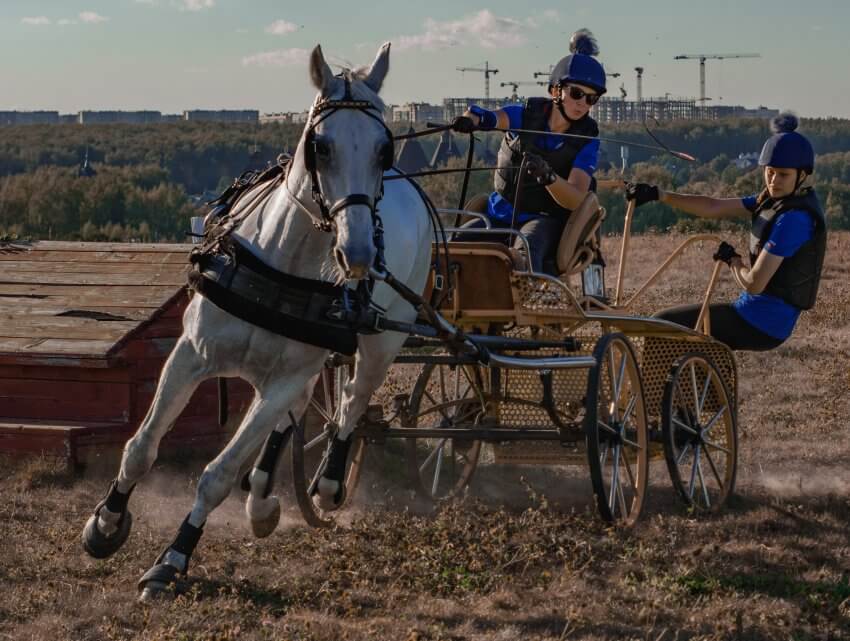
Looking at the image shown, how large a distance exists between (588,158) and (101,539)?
341 cm

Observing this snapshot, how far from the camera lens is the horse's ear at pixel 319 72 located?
17.0 ft

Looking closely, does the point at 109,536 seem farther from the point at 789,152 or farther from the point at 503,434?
the point at 789,152

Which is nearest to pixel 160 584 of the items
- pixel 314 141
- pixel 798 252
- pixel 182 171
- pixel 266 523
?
Result: pixel 266 523

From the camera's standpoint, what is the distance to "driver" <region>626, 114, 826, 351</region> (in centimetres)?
739

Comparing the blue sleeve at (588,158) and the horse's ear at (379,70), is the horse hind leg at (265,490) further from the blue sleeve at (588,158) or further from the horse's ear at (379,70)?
the blue sleeve at (588,158)

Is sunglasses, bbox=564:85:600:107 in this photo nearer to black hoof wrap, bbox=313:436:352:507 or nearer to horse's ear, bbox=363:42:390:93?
horse's ear, bbox=363:42:390:93

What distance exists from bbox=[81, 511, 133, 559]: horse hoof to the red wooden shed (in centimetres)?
213

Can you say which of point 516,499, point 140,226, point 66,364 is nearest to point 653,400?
point 516,499

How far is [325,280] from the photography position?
18.2 ft

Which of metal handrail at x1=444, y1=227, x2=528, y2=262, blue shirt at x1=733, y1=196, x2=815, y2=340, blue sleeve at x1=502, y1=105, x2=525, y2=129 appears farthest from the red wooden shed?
blue shirt at x1=733, y1=196, x2=815, y2=340

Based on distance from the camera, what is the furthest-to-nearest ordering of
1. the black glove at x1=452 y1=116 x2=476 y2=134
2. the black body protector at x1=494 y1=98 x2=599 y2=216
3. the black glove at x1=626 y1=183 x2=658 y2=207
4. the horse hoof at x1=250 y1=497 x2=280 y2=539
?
1. the black glove at x1=626 y1=183 x2=658 y2=207
2. the black body protector at x1=494 y1=98 x2=599 y2=216
3. the horse hoof at x1=250 y1=497 x2=280 y2=539
4. the black glove at x1=452 y1=116 x2=476 y2=134

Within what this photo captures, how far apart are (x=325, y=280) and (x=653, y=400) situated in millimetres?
2859

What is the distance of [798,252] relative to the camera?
7457 mm

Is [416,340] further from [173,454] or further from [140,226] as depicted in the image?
[140,226]
